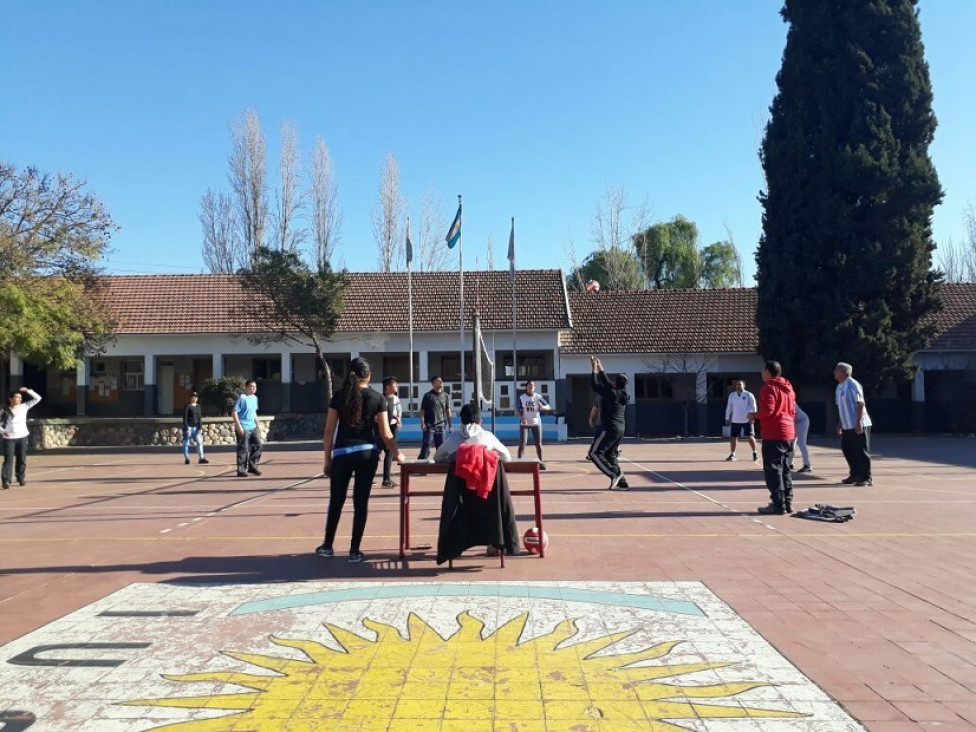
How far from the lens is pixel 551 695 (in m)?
4.05

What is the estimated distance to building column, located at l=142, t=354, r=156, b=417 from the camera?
31.9 meters

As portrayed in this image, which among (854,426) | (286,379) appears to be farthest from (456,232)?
(854,426)

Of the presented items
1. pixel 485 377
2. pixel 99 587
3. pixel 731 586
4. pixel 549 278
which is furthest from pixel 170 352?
pixel 731 586

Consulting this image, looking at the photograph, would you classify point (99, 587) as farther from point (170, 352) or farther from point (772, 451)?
point (170, 352)

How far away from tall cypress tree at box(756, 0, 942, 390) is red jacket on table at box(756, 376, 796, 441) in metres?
18.9

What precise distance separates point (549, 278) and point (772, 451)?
952 inches

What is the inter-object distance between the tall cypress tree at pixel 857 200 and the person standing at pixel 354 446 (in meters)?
→ 23.7

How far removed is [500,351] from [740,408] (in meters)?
15.4

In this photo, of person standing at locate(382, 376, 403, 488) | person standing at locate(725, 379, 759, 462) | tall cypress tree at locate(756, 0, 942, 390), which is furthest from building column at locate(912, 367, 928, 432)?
person standing at locate(382, 376, 403, 488)

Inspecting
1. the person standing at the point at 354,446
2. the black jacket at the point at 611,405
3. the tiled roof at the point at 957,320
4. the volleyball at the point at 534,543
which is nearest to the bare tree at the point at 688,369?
the tiled roof at the point at 957,320

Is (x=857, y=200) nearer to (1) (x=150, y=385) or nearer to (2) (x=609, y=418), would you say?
(2) (x=609, y=418)

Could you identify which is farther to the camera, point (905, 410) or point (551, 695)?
point (905, 410)

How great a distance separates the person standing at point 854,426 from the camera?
12513 mm

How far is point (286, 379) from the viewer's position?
104ft
